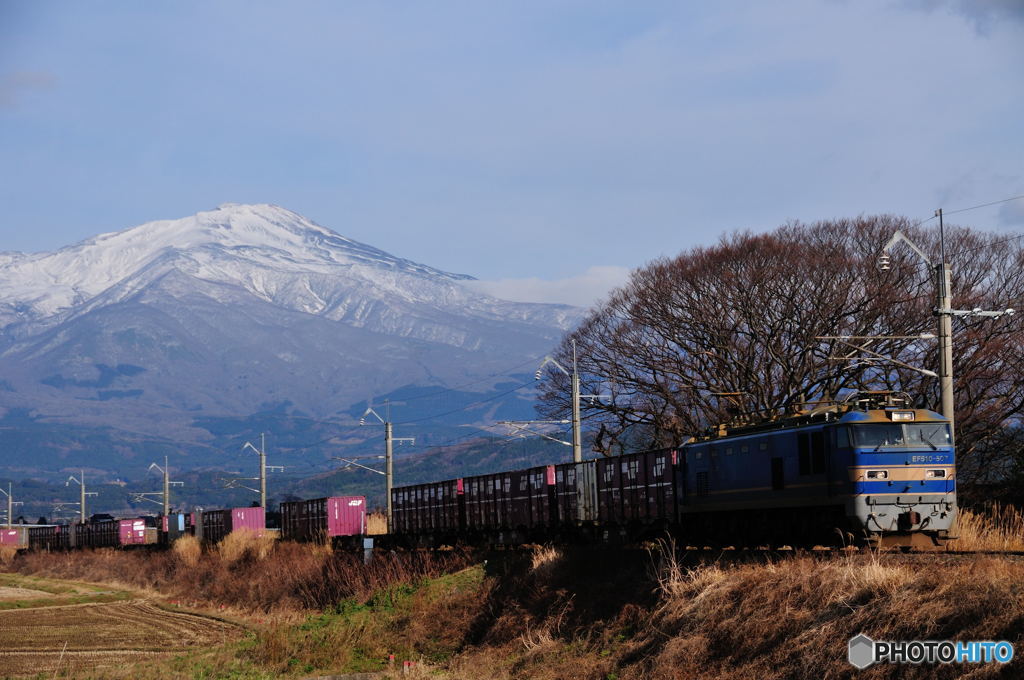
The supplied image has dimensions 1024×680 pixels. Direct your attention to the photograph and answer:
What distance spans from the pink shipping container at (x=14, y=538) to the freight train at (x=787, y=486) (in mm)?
107854

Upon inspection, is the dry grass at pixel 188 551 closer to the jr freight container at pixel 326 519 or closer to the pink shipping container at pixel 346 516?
the jr freight container at pixel 326 519

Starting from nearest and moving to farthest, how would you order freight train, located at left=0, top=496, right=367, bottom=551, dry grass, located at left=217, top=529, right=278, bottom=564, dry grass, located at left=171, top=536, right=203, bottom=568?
dry grass, located at left=217, top=529, right=278, bottom=564 < freight train, located at left=0, top=496, right=367, bottom=551 < dry grass, located at left=171, top=536, right=203, bottom=568

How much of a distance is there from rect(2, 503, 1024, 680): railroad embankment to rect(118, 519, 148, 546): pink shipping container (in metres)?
57.6

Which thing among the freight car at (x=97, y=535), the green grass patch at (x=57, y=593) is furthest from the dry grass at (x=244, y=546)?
the freight car at (x=97, y=535)

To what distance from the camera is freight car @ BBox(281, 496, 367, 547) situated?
69375 mm

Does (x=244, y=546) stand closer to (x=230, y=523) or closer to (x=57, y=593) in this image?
(x=230, y=523)

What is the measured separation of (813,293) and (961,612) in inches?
1773

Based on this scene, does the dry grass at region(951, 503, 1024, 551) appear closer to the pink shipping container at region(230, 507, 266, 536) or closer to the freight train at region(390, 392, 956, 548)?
the freight train at region(390, 392, 956, 548)

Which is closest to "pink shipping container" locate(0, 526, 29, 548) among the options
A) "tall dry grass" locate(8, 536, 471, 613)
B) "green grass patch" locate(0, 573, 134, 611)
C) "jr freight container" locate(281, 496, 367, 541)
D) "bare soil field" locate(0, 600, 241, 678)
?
"tall dry grass" locate(8, 536, 471, 613)

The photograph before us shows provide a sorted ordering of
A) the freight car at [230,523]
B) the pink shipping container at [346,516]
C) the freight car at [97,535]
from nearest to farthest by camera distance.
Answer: the pink shipping container at [346,516] < the freight car at [230,523] < the freight car at [97,535]

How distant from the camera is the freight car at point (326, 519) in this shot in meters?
69.4

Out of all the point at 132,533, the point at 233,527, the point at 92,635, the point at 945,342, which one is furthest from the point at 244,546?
the point at 945,342

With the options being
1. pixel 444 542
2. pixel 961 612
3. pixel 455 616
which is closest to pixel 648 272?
pixel 444 542

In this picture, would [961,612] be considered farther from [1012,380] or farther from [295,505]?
[295,505]
